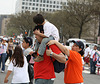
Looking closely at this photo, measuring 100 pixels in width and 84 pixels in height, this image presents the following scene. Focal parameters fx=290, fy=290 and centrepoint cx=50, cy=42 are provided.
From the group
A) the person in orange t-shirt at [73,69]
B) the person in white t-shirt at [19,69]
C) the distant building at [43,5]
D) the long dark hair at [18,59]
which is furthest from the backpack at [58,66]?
the distant building at [43,5]

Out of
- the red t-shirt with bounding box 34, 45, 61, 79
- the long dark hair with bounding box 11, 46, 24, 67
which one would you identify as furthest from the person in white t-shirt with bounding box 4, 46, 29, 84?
the red t-shirt with bounding box 34, 45, 61, 79

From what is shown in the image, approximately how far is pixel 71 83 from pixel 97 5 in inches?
1502

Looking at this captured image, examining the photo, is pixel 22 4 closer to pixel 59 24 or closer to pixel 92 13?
pixel 59 24

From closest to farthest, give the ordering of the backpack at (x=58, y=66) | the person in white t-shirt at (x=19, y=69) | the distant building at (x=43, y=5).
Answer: the backpack at (x=58, y=66) < the person in white t-shirt at (x=19, y=69) < the distant building at (x=43, y=5)

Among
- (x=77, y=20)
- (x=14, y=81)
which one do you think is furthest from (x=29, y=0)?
(x=14, y=81)

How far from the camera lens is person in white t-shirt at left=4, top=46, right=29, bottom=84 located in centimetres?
619

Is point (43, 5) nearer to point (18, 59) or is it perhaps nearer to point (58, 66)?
point (18, 59)

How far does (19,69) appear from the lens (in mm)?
6320

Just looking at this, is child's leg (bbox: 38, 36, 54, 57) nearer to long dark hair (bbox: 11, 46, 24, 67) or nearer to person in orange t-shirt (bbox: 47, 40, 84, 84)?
person in orange t-shirt (bbox: 47, 40, 84, 84)

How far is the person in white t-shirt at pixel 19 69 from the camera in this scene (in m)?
6.19

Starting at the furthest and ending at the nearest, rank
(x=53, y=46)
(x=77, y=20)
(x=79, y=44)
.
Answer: (x=77, y=20) < (x=79, y=44) < (x=53, y=46)

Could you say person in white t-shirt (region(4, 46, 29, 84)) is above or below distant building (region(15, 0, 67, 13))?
below

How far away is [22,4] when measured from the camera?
177625 millimetres

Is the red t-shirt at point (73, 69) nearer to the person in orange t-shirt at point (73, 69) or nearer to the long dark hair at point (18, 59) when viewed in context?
the person in orange t-shirt at point (73, 69)
